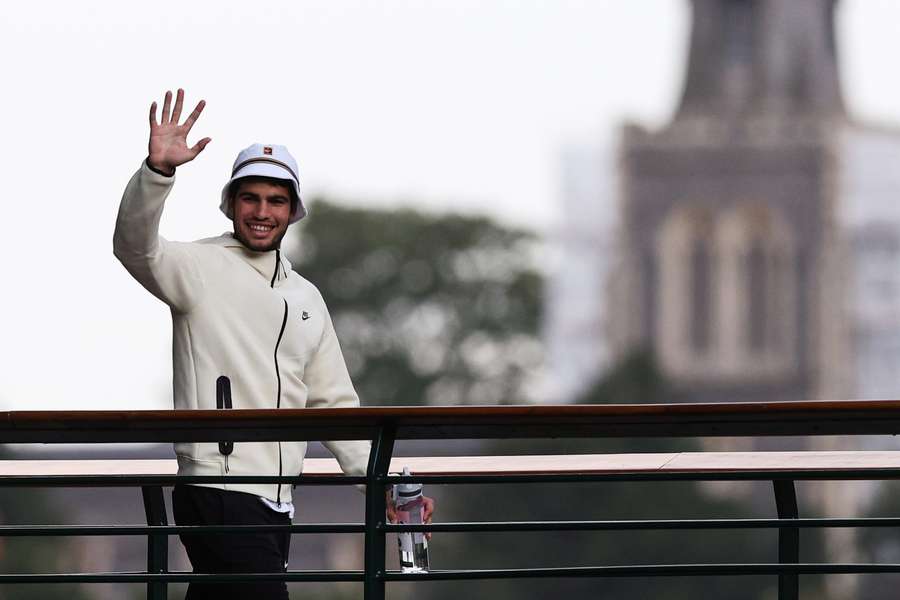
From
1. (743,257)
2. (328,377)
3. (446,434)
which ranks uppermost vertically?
(743,257)

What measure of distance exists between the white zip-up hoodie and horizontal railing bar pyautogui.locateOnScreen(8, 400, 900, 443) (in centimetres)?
44

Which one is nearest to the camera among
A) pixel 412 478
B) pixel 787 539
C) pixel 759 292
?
pixel 412 478

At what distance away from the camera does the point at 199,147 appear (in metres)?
4.36

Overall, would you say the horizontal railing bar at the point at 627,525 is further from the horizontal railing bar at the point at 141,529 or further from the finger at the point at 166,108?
the finger at the point at 166,108

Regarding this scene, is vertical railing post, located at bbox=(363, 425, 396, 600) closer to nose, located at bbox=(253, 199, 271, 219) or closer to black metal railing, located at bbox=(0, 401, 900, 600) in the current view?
black metal railing, located at bbox=(0, 401, 900, 600)

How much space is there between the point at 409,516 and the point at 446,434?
376 mm

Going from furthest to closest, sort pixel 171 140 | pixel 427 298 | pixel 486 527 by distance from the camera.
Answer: pixel 427 298
pixel 171 140
pixel 486 527

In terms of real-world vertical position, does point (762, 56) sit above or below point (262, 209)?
above

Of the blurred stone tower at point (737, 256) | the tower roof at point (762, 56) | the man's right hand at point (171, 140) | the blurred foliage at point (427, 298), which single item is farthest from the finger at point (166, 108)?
the tower roof at point (762, 56)

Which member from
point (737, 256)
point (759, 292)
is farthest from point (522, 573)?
point (737, 256)

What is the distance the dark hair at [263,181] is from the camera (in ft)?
15.0

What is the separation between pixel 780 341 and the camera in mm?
65750

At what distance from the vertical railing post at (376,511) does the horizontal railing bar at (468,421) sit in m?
0.04

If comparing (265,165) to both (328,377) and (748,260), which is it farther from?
(748,260)
